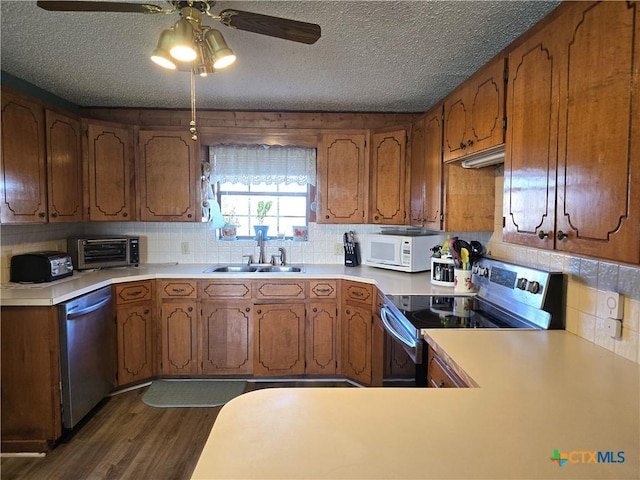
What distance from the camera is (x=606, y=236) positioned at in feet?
3.45

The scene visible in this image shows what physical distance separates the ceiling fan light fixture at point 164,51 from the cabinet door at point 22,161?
1.40 metres

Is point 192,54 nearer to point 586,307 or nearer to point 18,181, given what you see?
point 18,181

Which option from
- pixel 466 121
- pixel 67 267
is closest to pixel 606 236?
pixel 466 121

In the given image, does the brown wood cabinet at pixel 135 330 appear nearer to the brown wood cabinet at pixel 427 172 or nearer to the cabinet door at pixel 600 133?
the brown wood cabinet at pixel 427 172

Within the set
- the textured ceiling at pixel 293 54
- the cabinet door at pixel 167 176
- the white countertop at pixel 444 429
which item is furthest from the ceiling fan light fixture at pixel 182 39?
the cabinet door at pixel 167 176

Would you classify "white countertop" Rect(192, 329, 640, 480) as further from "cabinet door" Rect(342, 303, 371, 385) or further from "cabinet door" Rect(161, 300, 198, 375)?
"cabinet door" Rect(161, 300, 198, 375)

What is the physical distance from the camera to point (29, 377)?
2.15 m

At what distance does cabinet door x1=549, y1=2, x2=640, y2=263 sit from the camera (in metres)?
0.97

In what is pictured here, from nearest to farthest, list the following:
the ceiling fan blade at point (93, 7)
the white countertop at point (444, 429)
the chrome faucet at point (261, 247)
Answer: the white countertop at point (444, 429) < the ceiling fan blade at point (93, 7) < the chrome faucet at point (261, 247)

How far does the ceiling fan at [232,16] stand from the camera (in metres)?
1.30

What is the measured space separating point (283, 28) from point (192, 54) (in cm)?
37

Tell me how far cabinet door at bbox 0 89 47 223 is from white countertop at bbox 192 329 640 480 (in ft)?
7.30

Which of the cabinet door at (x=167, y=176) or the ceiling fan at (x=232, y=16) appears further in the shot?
the cabinet door at (x=167, y=176)

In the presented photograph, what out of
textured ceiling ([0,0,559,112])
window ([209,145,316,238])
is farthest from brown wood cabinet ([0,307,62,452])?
window ([209,145,316,238])
